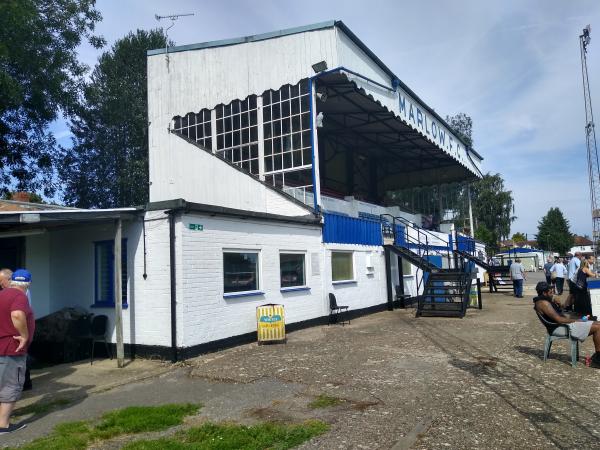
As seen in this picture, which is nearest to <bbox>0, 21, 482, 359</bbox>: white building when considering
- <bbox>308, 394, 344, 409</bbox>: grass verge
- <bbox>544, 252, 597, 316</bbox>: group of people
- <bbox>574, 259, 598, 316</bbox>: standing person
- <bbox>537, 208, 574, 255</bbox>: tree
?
<bbox>308, 394, 344, 409</bbox>: grass verge

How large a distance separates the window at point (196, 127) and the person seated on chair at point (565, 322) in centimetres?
1352

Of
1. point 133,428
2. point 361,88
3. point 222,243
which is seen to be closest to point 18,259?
point 222,243

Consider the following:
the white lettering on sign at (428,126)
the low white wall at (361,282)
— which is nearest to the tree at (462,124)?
the white lettering on sign at (428,126)

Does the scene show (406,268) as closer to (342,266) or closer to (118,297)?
(342,266)

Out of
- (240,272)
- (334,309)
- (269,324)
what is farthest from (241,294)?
(334,309)

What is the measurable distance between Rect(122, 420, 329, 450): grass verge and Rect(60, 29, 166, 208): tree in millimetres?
28190

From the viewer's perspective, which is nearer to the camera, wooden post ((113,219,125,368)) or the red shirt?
the red shirt

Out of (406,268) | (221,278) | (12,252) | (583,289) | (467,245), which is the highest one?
(467,245)

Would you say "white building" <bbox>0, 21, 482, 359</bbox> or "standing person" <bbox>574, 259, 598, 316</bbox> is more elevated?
"white building" <bbox>0, 21, 482, 359</bbox>

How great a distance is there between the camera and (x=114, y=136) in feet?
105

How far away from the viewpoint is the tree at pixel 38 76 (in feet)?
57.6

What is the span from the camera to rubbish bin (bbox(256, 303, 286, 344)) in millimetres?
10352

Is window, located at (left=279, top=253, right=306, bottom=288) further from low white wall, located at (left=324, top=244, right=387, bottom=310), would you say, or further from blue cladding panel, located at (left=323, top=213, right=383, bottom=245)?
blue cladding panel, located at (left=323, top=213, right=383, bottom=245)

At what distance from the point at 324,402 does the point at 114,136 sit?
1197 inches
